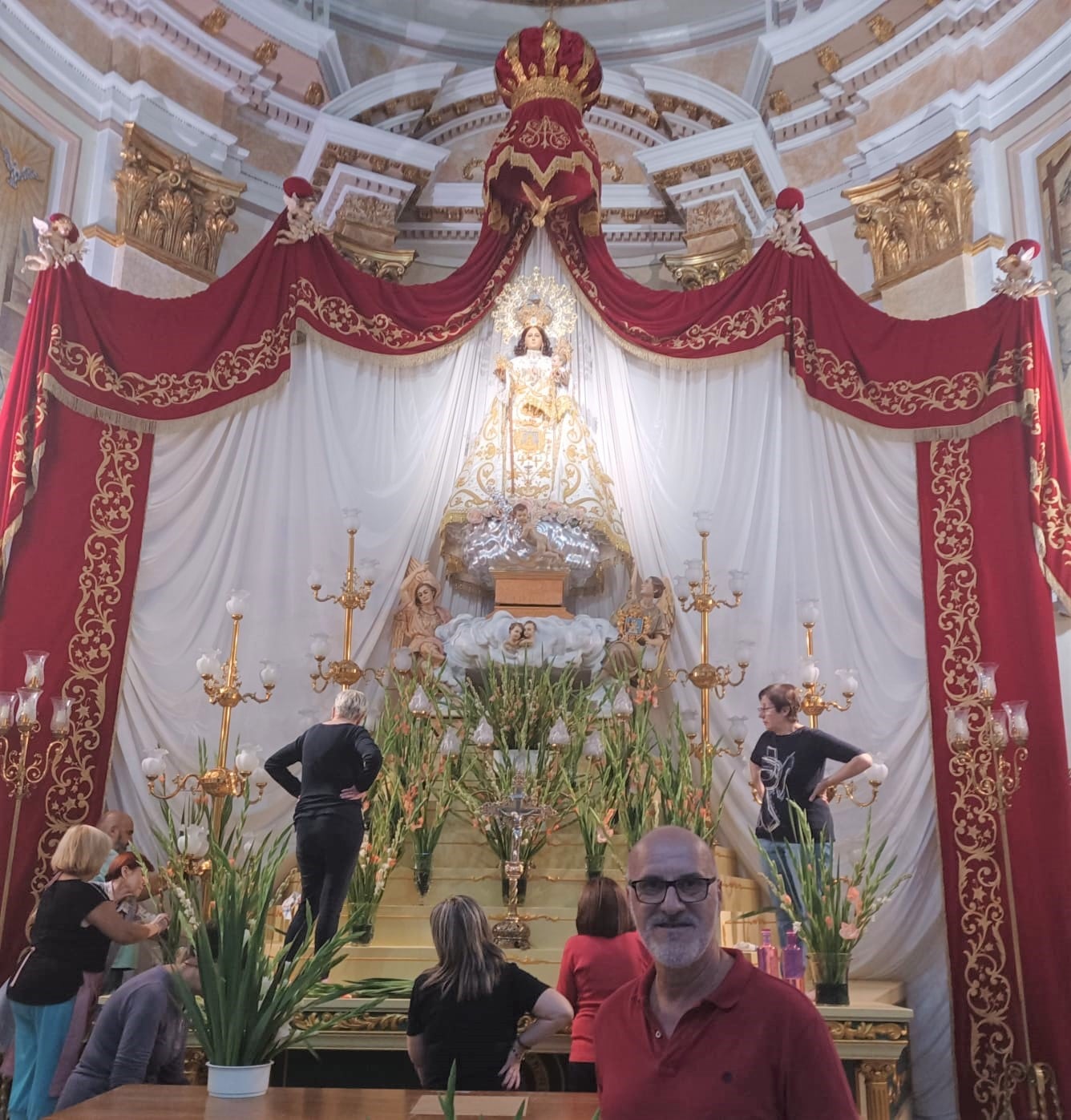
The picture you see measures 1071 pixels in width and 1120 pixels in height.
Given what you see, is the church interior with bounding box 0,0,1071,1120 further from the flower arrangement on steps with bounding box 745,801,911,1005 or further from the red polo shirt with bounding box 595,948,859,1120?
the red polo shirt with bounding box 595,948,859,1120

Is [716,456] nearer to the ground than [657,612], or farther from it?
farther from it

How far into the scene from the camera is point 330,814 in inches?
202

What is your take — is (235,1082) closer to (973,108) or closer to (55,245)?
(55,245)

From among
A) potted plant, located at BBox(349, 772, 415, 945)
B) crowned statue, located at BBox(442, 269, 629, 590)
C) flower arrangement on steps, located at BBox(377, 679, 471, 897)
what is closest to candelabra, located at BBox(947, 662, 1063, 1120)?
flower arrangement on steps, located at BBox(377, 679, 471, 897)

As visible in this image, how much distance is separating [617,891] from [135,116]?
7.38 m

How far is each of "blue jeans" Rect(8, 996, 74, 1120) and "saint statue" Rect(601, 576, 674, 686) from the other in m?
3.80

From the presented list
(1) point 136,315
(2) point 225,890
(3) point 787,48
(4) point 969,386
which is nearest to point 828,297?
(4) point 969,386

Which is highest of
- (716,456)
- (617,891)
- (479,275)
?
(479,275)

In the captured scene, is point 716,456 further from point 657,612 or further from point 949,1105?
point 949,1105

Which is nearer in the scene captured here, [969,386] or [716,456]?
[969,386]

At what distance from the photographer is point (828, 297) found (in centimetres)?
788

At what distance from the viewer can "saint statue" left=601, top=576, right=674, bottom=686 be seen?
7328mm

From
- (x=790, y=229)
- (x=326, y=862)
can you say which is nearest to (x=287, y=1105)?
(x=326, y=862)

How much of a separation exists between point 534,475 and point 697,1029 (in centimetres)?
642
